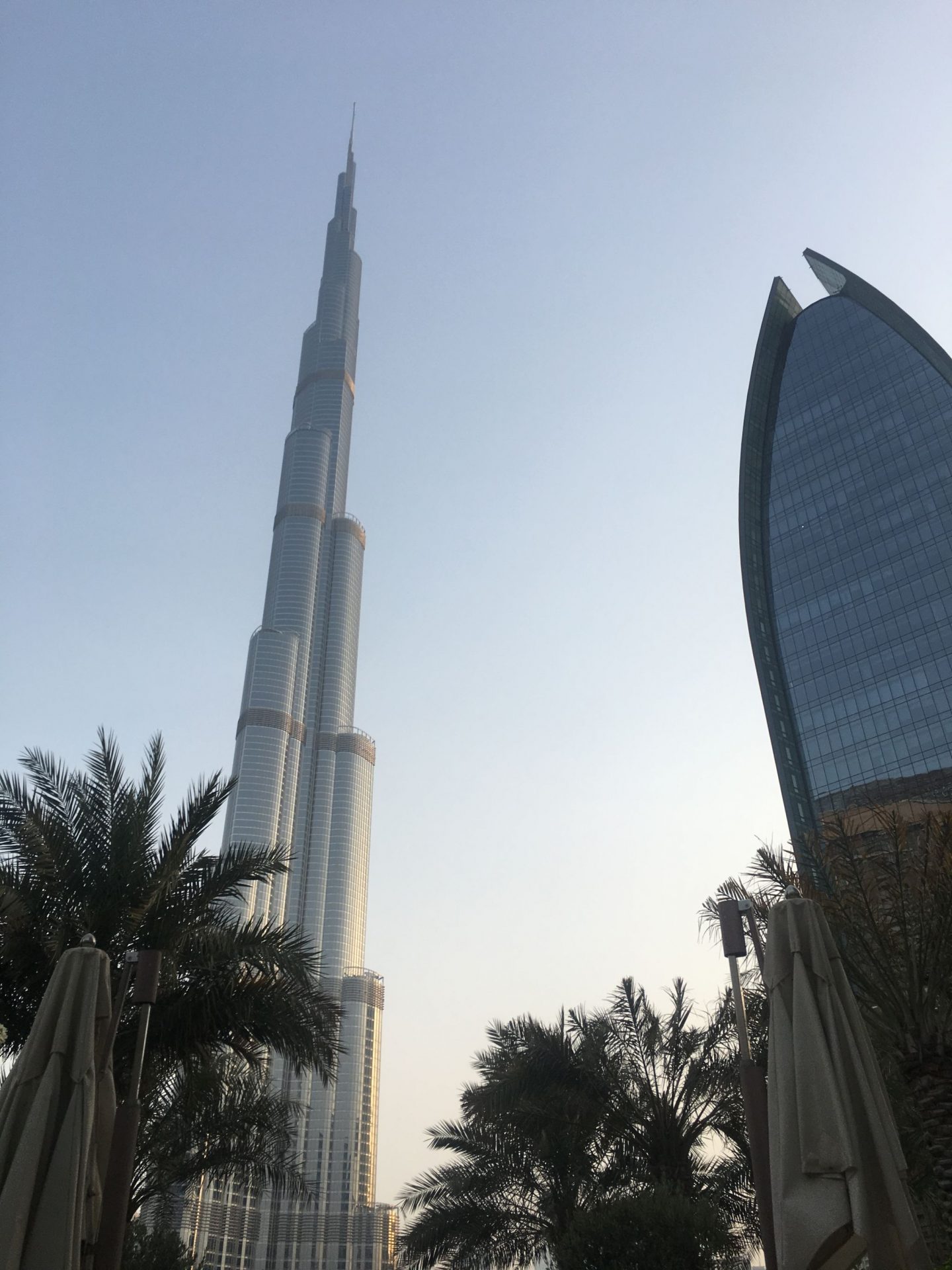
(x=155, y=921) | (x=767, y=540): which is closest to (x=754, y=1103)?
(x=155, y=921)

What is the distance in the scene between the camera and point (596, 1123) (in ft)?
61.5

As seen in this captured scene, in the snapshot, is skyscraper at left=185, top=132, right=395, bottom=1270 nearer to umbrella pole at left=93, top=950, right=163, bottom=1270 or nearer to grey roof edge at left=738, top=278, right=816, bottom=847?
grey roof edge at left=738, top=278, right=816, bottom=847

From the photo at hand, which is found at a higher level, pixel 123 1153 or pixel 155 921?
pixel 155 921

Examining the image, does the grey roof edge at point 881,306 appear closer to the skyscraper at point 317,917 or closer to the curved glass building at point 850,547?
the curved glass building at point 850,547

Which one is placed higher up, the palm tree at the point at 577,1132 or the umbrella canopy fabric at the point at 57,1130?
the palm tree at the point at 577,1132

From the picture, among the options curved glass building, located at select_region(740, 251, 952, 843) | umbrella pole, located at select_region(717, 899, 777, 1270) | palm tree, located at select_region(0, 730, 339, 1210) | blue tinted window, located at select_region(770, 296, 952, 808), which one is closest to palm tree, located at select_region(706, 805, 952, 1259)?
Result: umbrella pole, located at select_region(717, 899, 777, 1270)

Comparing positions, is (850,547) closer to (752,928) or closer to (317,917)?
(752,928)

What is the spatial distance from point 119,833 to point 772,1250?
8.11 meters

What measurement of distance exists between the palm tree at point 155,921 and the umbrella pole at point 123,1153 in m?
1.99

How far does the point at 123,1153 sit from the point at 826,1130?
586 centimetres

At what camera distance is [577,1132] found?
19.0m

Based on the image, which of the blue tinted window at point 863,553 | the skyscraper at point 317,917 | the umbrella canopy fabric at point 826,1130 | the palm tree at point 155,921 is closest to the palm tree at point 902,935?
the umbrella canopy fabric at point 826,1130

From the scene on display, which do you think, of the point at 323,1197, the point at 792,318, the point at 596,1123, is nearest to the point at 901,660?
the point at 792,318

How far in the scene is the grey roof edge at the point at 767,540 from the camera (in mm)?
88125
